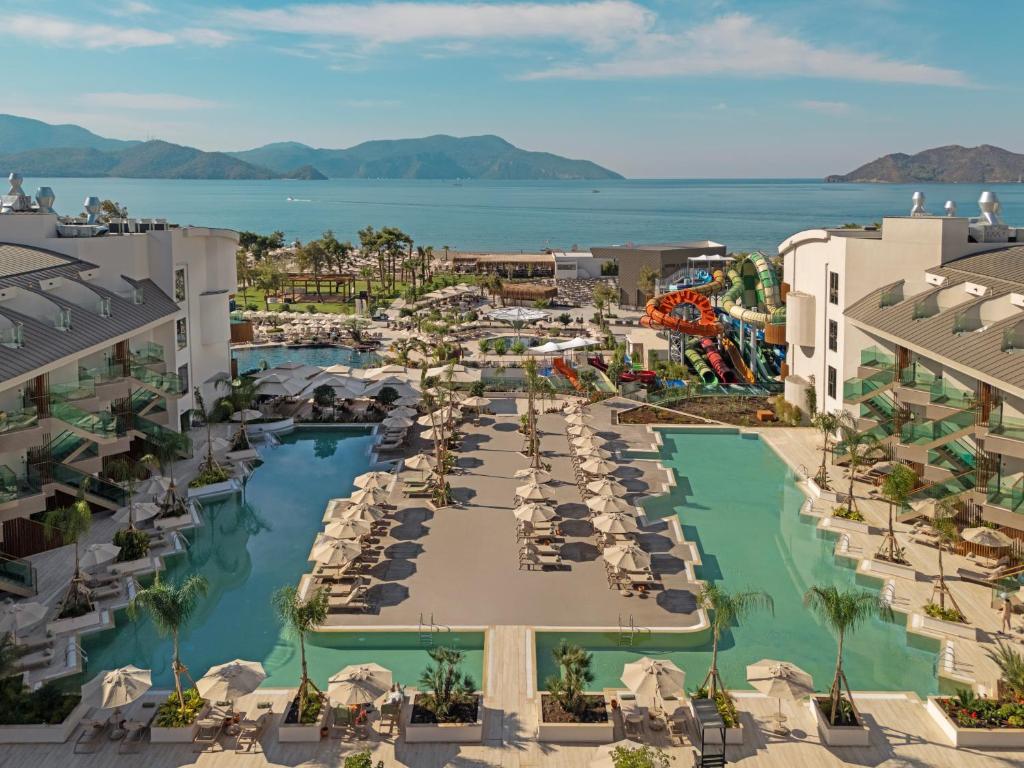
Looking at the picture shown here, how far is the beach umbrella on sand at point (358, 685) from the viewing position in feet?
57.1

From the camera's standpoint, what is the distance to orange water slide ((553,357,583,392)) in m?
47.0

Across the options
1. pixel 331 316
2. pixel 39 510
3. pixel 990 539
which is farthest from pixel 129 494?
pixel 331 316

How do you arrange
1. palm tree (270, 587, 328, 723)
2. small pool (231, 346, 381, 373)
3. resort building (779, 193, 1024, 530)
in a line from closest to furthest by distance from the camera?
palm tree (270, 587, 328, 723) < resort building (779, 193, 1024, 530) < small pool (231, 346, 381, 373)

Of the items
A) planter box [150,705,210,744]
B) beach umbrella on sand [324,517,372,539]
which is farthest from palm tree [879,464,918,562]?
planter box [150,705,210,744]

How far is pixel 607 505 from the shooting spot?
27.1 meters

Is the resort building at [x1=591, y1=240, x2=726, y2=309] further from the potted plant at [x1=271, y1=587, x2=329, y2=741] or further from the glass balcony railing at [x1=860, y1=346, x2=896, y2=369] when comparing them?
the potted plant at [x1=271, y1=587, x2=329, y2=741]

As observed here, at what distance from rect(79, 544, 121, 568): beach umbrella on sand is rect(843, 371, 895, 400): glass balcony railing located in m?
24.7

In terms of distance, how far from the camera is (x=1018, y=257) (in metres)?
31.6

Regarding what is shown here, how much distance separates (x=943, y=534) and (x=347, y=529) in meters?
15.9

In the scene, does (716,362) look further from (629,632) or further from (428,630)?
(428,630)

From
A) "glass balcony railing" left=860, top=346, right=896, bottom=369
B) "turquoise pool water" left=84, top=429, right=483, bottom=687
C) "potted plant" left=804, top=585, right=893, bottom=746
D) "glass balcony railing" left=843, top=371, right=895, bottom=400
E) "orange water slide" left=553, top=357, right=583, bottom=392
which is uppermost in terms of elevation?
"glass balcony railing" left=860, top=346, right=896, bottom=369

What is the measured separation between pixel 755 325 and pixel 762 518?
21.0 meters

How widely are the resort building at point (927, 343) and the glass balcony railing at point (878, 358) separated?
50 millimetres

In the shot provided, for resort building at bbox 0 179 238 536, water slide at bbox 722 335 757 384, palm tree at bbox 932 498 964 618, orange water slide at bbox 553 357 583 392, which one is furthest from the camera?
water slide at bbox 722 335 757 384
